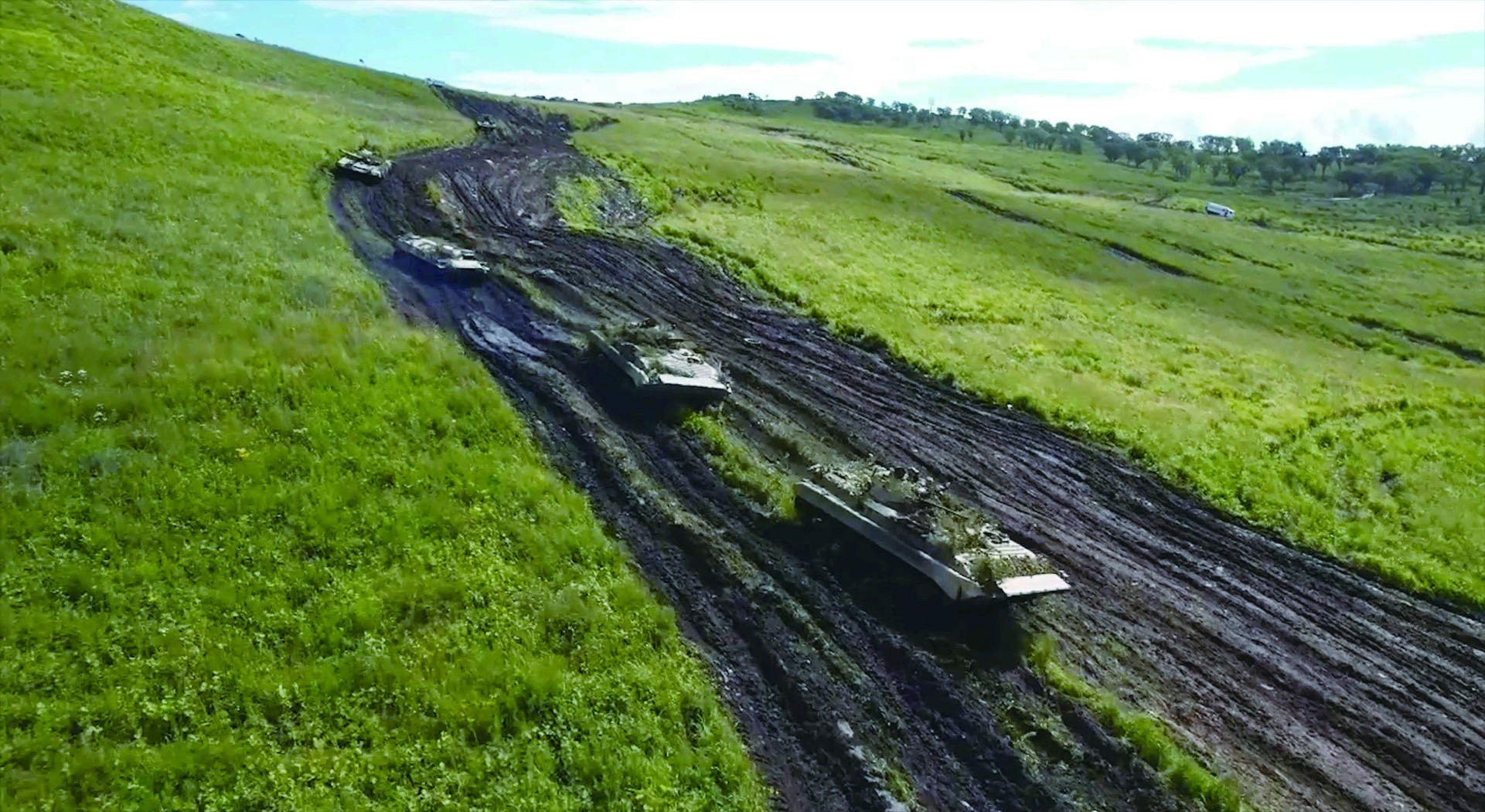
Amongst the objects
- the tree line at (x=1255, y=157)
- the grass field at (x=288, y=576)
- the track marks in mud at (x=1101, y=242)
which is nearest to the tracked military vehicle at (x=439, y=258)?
the grass field at (x=288, y=576)

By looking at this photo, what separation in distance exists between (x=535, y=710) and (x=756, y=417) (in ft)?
36.3

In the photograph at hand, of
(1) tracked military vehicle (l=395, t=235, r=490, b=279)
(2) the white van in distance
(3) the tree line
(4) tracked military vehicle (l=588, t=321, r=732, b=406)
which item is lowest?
(4) tracked military vehicle (l=588, t=321, r=732, b=406)

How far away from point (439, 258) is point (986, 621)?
20.0m

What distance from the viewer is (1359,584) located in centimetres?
1869

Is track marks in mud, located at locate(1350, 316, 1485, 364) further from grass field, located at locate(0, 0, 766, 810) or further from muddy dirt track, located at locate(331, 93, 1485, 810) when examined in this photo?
grass field, located at locate(0, 0, 766, 810)

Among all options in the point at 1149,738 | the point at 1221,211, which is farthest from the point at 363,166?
the point at 1221,211

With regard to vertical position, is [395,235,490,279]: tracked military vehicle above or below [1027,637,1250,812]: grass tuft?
above

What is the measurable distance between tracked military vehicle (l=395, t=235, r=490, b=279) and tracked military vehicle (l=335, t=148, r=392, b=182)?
9.17 metres

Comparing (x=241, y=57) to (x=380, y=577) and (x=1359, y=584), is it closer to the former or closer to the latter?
(x=380, y=577)

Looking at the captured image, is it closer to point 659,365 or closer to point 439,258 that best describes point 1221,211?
point 439,258

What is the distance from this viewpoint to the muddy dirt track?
11.7 metres

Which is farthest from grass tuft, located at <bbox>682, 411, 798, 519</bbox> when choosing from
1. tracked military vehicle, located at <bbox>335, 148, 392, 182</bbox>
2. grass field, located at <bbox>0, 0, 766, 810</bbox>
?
tracked military vehicle, located at <bbox>335, 148, 392, 182</bbox>

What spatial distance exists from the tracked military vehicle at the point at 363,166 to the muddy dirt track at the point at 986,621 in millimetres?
13681

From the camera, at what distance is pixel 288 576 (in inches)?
484
